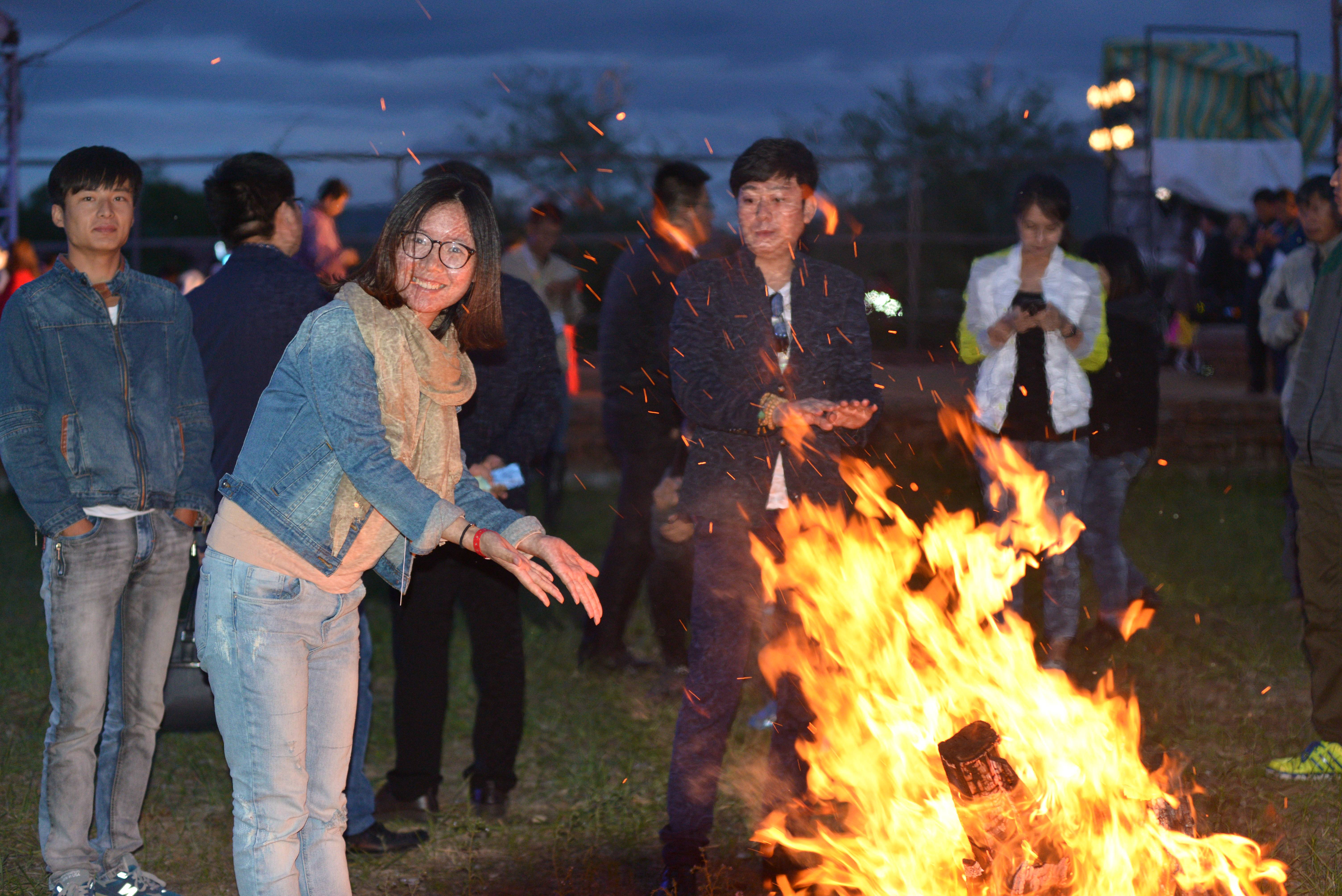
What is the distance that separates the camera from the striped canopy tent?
54.4ft

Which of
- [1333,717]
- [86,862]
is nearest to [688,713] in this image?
[86,862]

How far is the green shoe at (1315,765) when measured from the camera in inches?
184

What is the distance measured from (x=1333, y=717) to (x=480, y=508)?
11.5 ft

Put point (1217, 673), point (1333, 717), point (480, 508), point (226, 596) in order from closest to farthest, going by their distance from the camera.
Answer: point (226, 596) → point (480, 508) → point (1333, 717) → point (1217, 673)

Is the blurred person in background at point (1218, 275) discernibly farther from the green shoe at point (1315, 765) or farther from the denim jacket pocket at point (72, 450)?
the denim jacket pocket at point (72, 450)

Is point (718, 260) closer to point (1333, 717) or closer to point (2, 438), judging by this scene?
point (2, 438)

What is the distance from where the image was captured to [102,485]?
141 inches

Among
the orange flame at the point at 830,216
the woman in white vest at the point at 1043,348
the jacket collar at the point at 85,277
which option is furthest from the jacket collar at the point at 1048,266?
the orange flame at the point at 830,216

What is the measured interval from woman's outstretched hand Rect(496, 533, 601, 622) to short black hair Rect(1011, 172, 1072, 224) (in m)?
3.33

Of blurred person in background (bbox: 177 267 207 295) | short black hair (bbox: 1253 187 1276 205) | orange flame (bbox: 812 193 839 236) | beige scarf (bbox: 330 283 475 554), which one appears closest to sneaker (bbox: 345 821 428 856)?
beige scarf (bbox: 330 283 475 554)

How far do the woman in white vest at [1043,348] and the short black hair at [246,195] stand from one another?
9.53ft

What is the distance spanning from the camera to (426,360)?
9.73 ft

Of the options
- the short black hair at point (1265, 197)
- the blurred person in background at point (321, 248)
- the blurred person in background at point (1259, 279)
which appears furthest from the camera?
the short black hair at point (1265, 197)

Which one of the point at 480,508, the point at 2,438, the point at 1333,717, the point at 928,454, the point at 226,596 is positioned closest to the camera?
the point at 226,596
